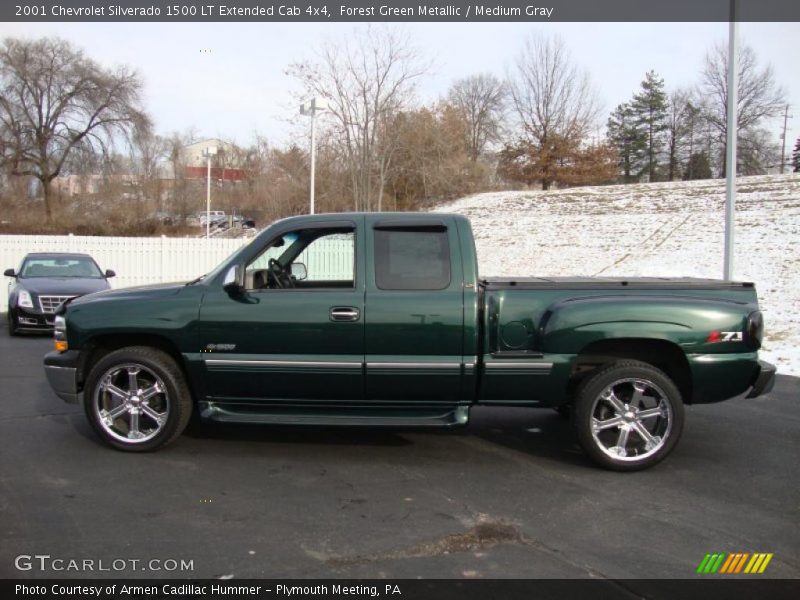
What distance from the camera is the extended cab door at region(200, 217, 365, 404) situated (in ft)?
16.7

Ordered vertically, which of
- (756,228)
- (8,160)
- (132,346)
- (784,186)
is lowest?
(132,346)

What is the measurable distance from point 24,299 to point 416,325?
31.3ft

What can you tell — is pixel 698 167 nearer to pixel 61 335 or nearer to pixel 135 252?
pixel 135 252

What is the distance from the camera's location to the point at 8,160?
38.4 m

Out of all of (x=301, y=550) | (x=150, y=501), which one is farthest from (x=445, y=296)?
(x=150, y=501)

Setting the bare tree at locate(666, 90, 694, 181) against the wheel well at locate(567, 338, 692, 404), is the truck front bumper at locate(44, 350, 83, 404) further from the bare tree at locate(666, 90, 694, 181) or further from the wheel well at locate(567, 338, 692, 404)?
the bare tree at locate(666, 90, 694, 181)

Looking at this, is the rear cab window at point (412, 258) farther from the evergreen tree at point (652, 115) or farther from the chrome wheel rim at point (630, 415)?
the evergreen tree at point (652, 115)

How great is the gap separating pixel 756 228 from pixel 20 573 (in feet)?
66.9

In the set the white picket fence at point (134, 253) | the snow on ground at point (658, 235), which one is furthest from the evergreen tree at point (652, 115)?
the white picket fence at point (134, 253)

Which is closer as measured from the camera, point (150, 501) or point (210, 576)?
point (210, 576)

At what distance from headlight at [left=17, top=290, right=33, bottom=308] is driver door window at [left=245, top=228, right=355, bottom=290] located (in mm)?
8103

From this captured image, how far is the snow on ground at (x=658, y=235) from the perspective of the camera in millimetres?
16109

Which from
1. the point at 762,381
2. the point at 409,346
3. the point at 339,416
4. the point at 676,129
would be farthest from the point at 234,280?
the point at 676,129
